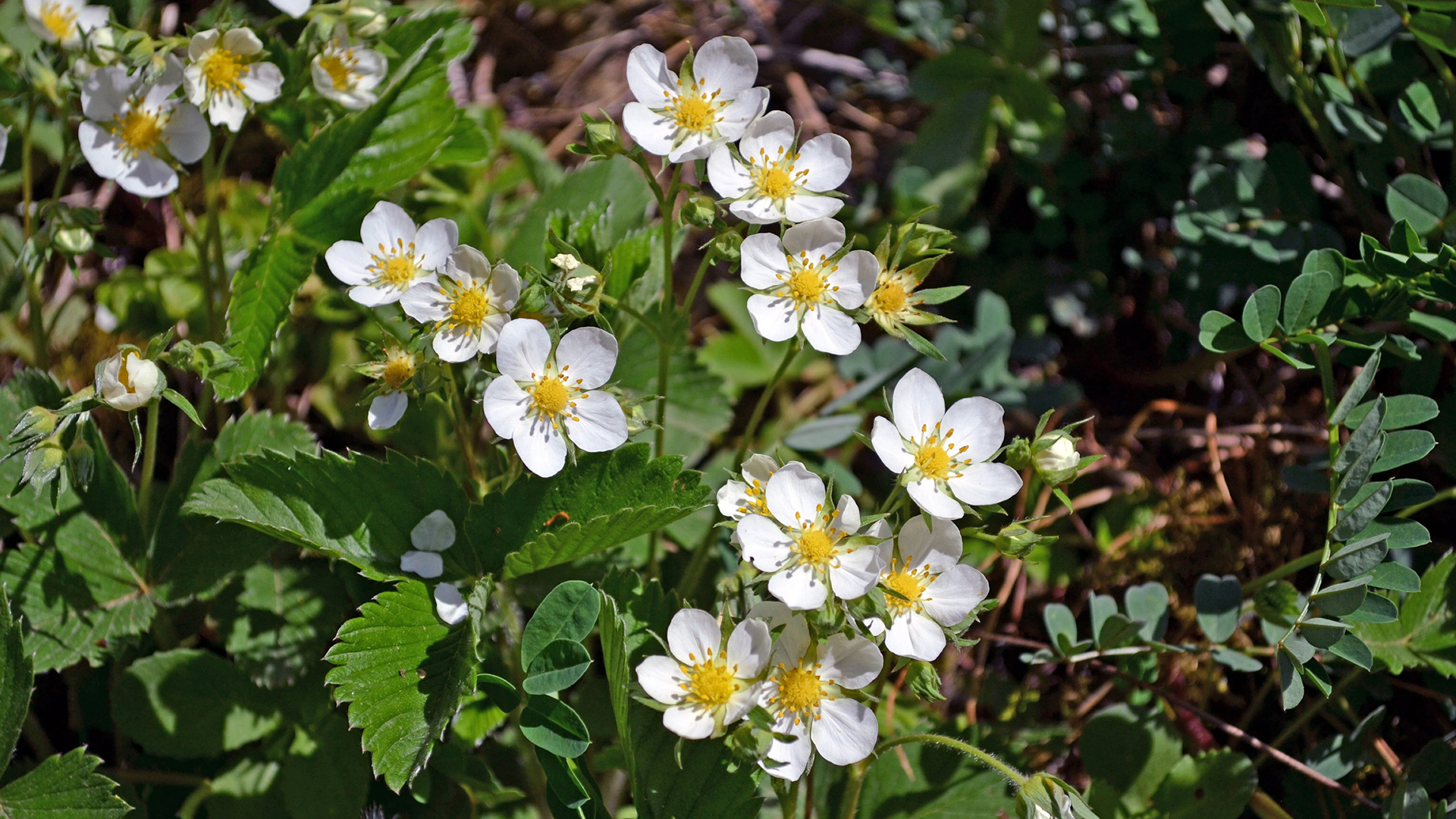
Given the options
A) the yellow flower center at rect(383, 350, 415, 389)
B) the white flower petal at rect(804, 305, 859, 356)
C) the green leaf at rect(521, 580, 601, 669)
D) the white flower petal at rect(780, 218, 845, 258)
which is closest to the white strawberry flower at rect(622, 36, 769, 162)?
the white flower petal at rect(780, 218, 845, 258)

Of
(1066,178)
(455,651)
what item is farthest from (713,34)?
(455,651)

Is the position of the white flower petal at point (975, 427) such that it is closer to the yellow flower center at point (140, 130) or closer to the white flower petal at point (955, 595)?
the white flower petal at point (955, 595)

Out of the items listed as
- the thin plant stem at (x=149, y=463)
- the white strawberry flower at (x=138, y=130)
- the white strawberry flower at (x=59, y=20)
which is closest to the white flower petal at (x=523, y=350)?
the thin plant stem at (x=149, y=463)

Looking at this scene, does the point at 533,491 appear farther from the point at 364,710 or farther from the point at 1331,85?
the point at 1331,85

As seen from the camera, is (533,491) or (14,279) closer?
(533,491)

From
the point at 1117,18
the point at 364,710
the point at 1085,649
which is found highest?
the point at 1117,18

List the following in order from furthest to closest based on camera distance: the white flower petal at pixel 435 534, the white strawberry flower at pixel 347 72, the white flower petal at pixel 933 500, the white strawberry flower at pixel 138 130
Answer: the white strawberry flower at pixel 347 72, the white strawberry flower at pixel 138 130, the white flower petal at pixel 435 534, the white flower petal at pixel 933 500
